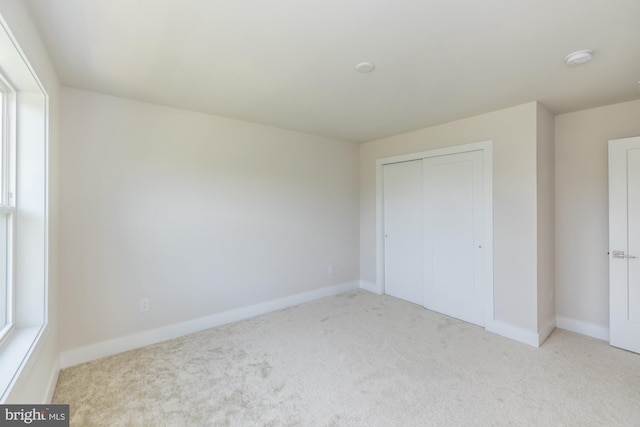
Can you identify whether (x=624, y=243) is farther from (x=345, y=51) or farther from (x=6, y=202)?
(x=6, y=202)

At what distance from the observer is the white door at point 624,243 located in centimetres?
267

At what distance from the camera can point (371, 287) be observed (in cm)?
456

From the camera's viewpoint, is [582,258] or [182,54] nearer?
[182,54]

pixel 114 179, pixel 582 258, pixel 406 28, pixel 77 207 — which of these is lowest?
pixel 582 258

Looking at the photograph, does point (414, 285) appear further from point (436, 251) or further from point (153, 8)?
point (153, 8)

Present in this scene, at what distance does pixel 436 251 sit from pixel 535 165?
1448 millimetres

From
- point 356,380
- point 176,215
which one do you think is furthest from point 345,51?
point 356,380

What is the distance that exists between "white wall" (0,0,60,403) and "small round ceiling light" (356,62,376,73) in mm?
1853

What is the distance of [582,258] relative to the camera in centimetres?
312

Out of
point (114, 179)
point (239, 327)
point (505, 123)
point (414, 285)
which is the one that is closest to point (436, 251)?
point (414, 285)

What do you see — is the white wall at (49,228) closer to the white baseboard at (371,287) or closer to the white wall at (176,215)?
the white wall at (176,215)

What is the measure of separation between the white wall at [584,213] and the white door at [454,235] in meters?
0.86

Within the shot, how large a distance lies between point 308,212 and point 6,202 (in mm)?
2919

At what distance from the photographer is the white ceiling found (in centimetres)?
153
